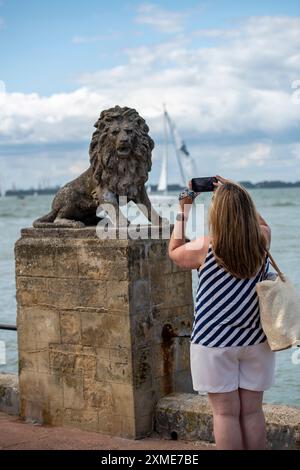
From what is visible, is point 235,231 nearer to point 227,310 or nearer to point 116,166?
point 227,310

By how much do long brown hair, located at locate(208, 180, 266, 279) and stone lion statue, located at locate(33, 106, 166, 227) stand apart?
1807mm

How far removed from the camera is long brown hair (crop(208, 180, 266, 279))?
11.7 ft

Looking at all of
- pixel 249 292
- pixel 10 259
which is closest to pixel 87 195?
pixel 249 292

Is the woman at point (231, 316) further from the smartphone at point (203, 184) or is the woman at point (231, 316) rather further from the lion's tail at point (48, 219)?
the lion's tail at point (48, 219)

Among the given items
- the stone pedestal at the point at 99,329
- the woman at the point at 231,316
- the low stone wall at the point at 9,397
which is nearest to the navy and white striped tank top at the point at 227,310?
the woman at the point at 231,316

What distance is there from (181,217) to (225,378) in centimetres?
81

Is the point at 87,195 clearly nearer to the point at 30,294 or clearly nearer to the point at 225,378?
the point at 30,294

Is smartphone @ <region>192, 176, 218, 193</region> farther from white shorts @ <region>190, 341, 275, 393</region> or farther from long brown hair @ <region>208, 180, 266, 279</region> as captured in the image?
white shorts @ <region>190, 341, 275, 393</region>

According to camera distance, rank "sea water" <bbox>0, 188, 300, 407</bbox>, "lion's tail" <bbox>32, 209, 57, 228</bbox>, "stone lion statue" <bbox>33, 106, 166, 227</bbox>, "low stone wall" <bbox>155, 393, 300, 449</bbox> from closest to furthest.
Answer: "low stone wall" <bbox>155, 393, 300, 449</bbox> → "stone lion statue" <bbox>33, 106, 166, 227</bbox> → "lion's tail" <bbox>32, 209, 57, 228</bbox> → "sea water" <bbox>0, 188, 300, 407</bbox>

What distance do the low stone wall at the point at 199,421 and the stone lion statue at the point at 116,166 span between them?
1.21 m

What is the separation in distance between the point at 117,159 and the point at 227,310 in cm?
207

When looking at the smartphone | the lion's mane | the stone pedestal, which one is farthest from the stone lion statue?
the smartphone

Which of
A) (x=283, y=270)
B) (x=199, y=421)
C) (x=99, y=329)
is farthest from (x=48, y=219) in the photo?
(x=283, y=270)

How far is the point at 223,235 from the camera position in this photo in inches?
141
